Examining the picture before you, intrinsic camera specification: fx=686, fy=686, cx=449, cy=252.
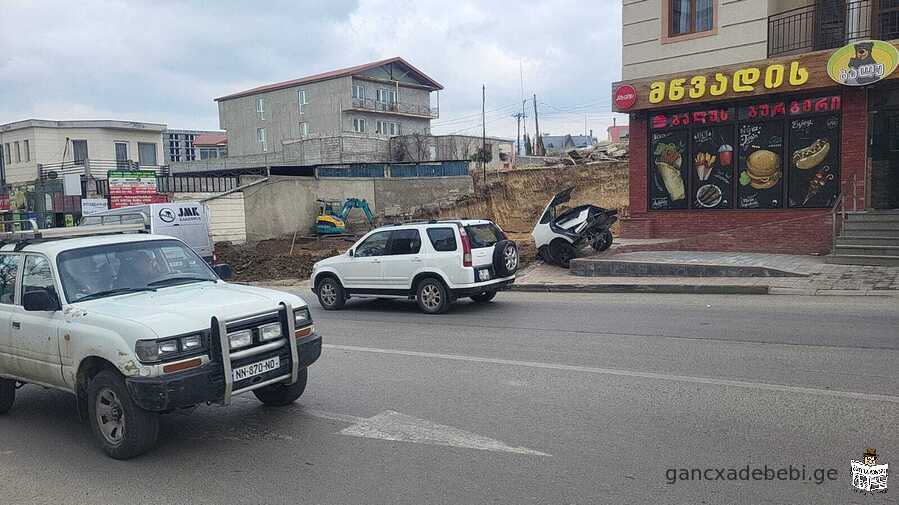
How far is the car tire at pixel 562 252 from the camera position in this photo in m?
18.7

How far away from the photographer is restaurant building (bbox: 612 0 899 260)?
1683 centimetres

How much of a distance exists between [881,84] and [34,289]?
59.2ft

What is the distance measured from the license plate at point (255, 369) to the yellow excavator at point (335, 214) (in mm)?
27081

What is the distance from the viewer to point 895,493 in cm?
429

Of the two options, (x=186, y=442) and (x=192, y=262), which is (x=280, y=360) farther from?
(x=192, y=262)

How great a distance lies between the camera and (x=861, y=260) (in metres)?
15.3

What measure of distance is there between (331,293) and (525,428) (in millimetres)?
9193

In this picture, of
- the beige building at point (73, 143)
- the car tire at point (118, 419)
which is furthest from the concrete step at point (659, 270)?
the beige building at point (73, 143)

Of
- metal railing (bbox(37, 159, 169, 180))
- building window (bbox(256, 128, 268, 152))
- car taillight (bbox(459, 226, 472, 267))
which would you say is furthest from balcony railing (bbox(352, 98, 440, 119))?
car taillight (bbox(459, 226, 472, 267))

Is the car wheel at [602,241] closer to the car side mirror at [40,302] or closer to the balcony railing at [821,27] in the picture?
the balcony railing at [821,27]

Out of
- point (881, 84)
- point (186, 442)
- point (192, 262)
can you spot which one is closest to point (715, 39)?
point (881, 84)

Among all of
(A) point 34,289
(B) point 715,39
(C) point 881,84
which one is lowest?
(A) point 34,289

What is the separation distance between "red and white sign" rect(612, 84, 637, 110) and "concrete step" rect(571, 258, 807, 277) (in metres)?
5.08

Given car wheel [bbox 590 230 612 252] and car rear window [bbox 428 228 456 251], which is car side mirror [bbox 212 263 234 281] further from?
car wheel [bbox 590 230 612 252]
